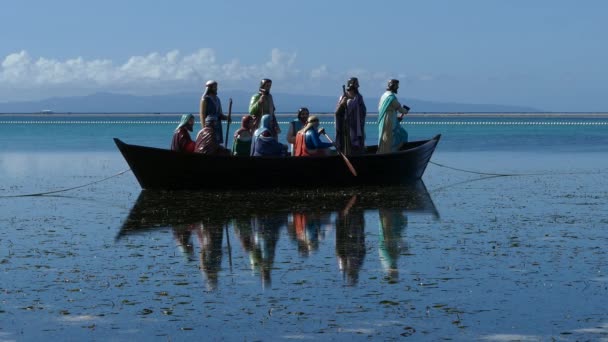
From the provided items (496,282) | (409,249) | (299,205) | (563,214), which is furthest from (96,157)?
(496,282)

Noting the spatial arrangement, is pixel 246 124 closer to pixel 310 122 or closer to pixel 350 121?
pixel 310 122

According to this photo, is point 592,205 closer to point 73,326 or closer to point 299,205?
point 299,205

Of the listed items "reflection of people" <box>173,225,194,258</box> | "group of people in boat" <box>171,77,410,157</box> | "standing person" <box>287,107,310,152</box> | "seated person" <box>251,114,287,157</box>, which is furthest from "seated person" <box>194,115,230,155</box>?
"reflection of people" <box>173,225,194,258</box>

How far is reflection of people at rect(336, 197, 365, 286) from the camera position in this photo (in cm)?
1004

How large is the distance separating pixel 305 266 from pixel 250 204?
6.49 metres

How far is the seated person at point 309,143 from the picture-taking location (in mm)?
19469

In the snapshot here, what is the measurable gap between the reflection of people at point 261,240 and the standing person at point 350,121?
5.89 metres

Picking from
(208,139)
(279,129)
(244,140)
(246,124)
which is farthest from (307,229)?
(279,129)

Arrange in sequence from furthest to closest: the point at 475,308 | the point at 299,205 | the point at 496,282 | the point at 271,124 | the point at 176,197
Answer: the point at 271,124, the point at 176,197, the point at 299,205, the point at 496,282, the point at 475,308

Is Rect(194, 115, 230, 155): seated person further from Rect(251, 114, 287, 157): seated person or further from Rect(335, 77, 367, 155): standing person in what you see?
Rect(335, 77, 367, 155): standing person

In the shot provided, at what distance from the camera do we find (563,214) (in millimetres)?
15188

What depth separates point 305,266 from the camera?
10336mm

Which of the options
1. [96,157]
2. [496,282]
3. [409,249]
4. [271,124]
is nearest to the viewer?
[496,282]

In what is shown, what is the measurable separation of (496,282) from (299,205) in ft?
24.4
